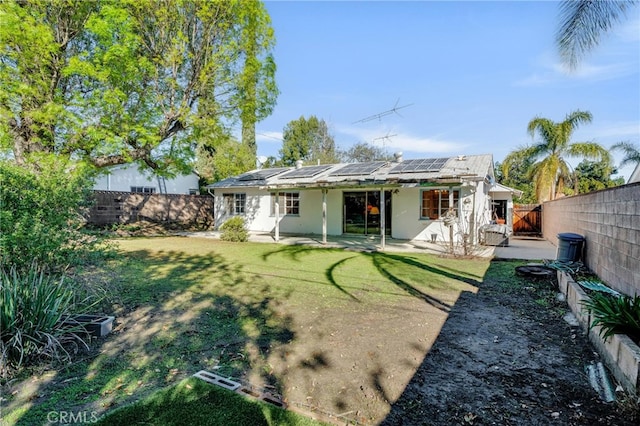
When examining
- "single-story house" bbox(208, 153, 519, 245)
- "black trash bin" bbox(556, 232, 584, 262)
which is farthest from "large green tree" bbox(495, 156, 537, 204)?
"black trash bin" bbox(556, 232, 584, 262)

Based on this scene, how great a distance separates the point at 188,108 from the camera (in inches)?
485

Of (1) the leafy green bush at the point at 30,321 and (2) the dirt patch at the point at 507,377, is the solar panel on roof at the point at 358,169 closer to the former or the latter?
(2) the dirt patch at the point at 507,377

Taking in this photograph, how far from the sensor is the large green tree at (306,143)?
37.2m

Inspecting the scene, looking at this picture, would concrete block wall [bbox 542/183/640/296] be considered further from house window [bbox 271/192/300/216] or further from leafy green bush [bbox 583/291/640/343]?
house window [bbox 271/192/300/216]

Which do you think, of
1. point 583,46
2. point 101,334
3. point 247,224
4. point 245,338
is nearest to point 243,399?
point 245,338

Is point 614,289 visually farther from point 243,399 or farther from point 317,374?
point 243,399

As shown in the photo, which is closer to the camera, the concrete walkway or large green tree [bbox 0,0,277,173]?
large green tree [bbox 0,0,277,173]

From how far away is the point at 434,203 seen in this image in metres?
14.1

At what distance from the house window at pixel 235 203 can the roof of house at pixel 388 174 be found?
2.69 feet

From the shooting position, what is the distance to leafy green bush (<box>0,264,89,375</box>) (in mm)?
3264

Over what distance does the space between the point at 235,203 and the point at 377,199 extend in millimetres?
8842

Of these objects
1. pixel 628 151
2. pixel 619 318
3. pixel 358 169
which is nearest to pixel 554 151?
pixel 628 151

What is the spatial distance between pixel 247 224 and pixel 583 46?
1626 centimetres

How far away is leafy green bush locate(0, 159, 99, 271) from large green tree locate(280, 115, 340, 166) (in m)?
32.5
